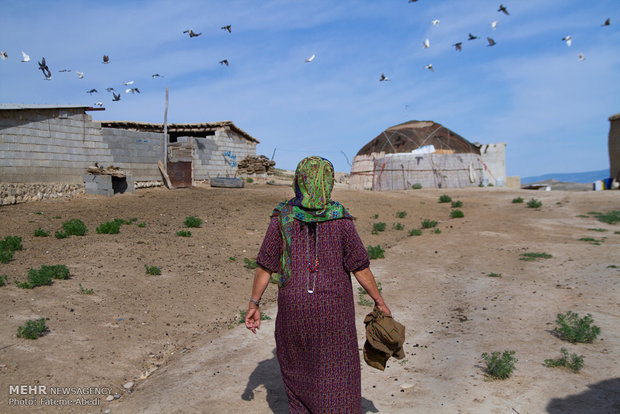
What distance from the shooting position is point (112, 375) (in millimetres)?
4078

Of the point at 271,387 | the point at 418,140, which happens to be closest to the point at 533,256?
the point at 271,387

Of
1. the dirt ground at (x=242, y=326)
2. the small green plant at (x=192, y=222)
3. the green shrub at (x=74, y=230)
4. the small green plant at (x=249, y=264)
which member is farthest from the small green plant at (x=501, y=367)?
the small green plant at (x=192, y=222)

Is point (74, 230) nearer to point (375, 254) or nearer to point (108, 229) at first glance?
point (108, 229)

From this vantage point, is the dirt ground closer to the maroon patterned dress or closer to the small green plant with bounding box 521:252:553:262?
the small green plant with bounding box 521:252:553:262

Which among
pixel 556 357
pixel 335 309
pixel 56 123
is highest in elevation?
pixel 56 123

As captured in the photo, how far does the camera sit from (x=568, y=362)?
12.4 ft

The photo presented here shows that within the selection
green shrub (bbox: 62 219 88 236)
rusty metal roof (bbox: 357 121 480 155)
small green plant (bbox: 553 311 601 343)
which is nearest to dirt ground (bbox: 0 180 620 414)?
small green plant (bbox: 553 311 601 343)

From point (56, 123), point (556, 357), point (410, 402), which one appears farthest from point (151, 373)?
point (56, 123)

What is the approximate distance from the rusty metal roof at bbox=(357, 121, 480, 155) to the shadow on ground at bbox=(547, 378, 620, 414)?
2580 centimetres

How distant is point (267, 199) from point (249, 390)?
39.4 feet

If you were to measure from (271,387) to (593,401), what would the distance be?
7.89ft

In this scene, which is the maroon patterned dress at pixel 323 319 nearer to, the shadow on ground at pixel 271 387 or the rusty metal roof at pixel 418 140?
the shadow on ground at pixel 271 387

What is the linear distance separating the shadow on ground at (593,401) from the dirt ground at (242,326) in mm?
13

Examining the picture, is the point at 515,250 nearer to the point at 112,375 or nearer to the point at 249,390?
the point at 249,390
